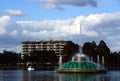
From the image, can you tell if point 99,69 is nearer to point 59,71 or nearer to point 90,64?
point 90,64

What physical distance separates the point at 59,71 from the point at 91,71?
11.9 m

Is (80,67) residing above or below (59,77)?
above

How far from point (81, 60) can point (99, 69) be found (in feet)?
23.8

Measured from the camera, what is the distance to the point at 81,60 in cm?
13975

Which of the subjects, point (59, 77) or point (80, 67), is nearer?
point (59, 77)

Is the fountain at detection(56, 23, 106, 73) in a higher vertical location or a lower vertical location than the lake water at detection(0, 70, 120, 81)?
higher

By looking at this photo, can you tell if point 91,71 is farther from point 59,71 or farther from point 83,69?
point 59,71

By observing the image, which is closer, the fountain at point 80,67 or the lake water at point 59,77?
the lake water at point 59,77

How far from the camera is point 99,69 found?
14050 cm

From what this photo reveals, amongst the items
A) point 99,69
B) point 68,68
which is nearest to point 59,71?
point 68,68

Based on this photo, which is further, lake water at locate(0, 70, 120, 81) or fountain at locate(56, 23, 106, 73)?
fountain at locate(56, 23, 106, 73)

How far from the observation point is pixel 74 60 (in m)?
141

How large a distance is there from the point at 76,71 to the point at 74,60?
311 inches

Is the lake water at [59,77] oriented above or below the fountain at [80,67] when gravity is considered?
below
